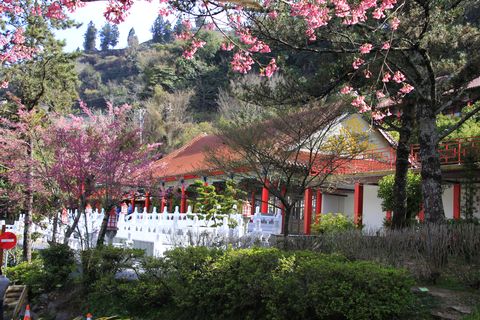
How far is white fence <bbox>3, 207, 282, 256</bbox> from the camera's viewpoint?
12.3 m

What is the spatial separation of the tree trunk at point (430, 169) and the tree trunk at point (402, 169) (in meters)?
1.93

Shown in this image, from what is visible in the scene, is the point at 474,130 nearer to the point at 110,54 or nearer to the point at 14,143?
the point at 14,143

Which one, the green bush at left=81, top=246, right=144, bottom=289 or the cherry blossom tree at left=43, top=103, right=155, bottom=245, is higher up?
the cherry blossom tree at left=43, top=103, right=155, bottom=245

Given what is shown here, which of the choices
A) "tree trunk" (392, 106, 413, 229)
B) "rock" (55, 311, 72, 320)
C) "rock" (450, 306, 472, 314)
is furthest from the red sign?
"tree trunk" (392, 106, 413, 229)

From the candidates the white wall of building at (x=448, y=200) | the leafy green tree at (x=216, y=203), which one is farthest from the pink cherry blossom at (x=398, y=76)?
the white wall of building at (x=448, y=200)

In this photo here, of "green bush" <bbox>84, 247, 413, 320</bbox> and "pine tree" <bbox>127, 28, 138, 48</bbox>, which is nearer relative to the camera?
"green bush" <bbox>84, 247, 413, 320</bbox>

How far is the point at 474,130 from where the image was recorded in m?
20.5

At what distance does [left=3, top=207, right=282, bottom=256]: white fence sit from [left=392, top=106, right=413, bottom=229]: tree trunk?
3524mm

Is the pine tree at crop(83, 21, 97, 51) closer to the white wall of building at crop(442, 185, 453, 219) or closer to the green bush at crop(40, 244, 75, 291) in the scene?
the white wall of building at crop(442, 185, 453, 219)

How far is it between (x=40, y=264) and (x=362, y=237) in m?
8.11

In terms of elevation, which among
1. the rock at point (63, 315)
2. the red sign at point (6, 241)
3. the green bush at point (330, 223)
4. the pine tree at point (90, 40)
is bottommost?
the rock at point (63, 315)

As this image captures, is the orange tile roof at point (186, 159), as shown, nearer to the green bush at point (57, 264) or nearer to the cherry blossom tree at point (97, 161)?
the cherry blossom tree at point (97, 161)

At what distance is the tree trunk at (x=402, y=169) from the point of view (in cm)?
1338

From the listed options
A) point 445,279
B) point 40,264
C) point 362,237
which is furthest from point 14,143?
point 445,279
